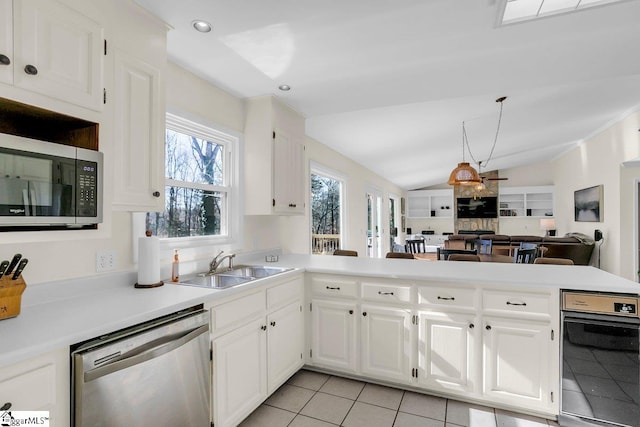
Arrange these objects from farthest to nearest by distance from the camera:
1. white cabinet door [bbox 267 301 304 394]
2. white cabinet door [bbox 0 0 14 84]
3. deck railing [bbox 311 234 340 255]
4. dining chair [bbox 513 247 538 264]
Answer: deck railing [bbox 311 234 340 255] < dining chair [bbox 513 247 538 264] < white cabinet door [bbox 267 301 304 394] < white cabinet door [bbox 0 0 14 84]

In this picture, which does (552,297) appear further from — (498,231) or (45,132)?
(498,231)

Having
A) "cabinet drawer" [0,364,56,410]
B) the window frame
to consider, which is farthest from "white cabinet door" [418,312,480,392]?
"cabinet drawer" [0,364,56,410]

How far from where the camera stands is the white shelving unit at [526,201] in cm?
1095

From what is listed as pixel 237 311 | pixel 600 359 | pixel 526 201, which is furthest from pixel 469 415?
pixel 526 201

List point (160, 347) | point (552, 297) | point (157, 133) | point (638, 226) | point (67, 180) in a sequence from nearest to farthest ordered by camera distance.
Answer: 1. point (67, 180)
2. point (160, 347)
3. point (157, 133)
4. point (552, 297)
5. point (638, 226)

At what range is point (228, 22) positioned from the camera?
185 cm

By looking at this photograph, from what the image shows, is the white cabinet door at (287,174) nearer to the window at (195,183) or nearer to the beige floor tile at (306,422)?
the window at (195,183)

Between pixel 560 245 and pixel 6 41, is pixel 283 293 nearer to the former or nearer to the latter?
pixel 6 41

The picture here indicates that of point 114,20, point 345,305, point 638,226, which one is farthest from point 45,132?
point 638,226

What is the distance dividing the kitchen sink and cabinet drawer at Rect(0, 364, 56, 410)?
94 cm

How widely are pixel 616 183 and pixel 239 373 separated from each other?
7308 millimetres

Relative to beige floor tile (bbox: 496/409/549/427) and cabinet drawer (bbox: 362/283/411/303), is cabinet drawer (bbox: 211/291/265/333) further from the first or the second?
beige floor tile (bbox: 496/409/549/427)

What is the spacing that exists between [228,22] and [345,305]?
207 centimetres

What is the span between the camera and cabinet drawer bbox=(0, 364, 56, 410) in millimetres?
998
